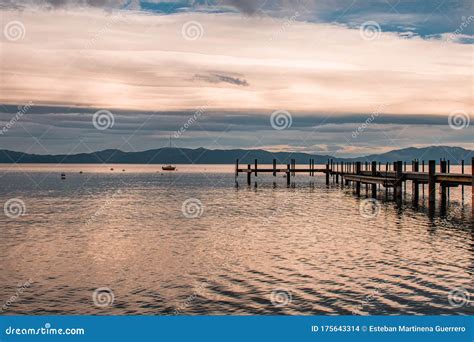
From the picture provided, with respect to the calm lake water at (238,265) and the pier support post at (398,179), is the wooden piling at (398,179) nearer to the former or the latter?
the pier support post at (398,179)

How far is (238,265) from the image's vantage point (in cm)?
1962

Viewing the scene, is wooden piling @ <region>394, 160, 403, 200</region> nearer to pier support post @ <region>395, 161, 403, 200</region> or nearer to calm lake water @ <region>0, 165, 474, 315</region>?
pier support post @ <region>395, 161, 403, 200</region>

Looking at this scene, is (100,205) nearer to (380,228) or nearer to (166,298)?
(380,228)

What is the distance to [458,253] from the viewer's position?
21312 millimetres

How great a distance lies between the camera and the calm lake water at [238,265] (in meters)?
14.4

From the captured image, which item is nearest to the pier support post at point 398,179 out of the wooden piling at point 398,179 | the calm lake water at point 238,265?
the wooden piling at point 398,179

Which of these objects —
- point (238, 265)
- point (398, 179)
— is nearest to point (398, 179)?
point (398, 179)

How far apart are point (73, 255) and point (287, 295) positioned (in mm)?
10895

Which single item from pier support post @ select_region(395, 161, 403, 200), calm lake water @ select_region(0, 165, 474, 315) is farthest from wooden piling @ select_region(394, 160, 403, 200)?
calm lake water @ select_region(0, 165, 474, 315)

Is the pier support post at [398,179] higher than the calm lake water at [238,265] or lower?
higher

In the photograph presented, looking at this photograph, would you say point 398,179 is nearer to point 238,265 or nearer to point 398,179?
point 398,179

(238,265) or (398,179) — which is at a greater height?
(398,179)

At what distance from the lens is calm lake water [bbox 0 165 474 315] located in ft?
47.3

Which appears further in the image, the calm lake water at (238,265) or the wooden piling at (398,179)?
the wooden piling at (398,179)
